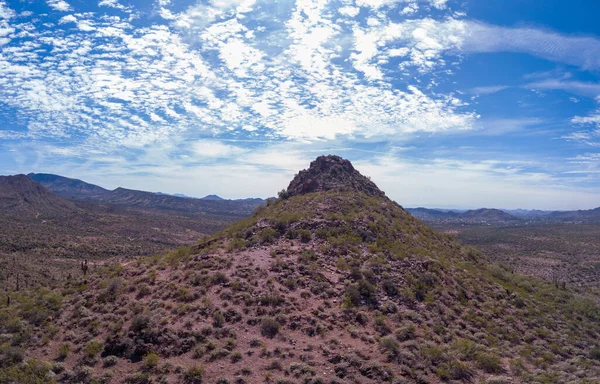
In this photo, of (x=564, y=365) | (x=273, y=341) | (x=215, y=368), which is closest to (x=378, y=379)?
(x=273, y=341)

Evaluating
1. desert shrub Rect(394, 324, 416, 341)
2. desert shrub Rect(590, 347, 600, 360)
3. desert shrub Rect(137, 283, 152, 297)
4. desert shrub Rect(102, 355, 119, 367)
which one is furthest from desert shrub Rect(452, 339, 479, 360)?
desert shrub Rect(137, 283, 152, 297)

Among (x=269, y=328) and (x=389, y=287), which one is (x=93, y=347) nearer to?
(x=269, y=328)

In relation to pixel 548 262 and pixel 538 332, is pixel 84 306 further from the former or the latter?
pixel 548 262

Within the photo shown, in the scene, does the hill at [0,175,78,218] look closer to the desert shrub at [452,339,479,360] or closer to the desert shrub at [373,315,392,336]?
the desert shrub at [373,315,392,336]

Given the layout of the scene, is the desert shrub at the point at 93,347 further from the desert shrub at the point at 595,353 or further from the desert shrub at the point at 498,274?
the desert shrub at the point at 498,274

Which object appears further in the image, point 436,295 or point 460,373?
point 436,295

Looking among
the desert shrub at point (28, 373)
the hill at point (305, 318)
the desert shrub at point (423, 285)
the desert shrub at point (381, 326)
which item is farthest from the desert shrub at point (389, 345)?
the desert shrub at point (28, 373)

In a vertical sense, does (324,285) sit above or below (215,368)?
above
